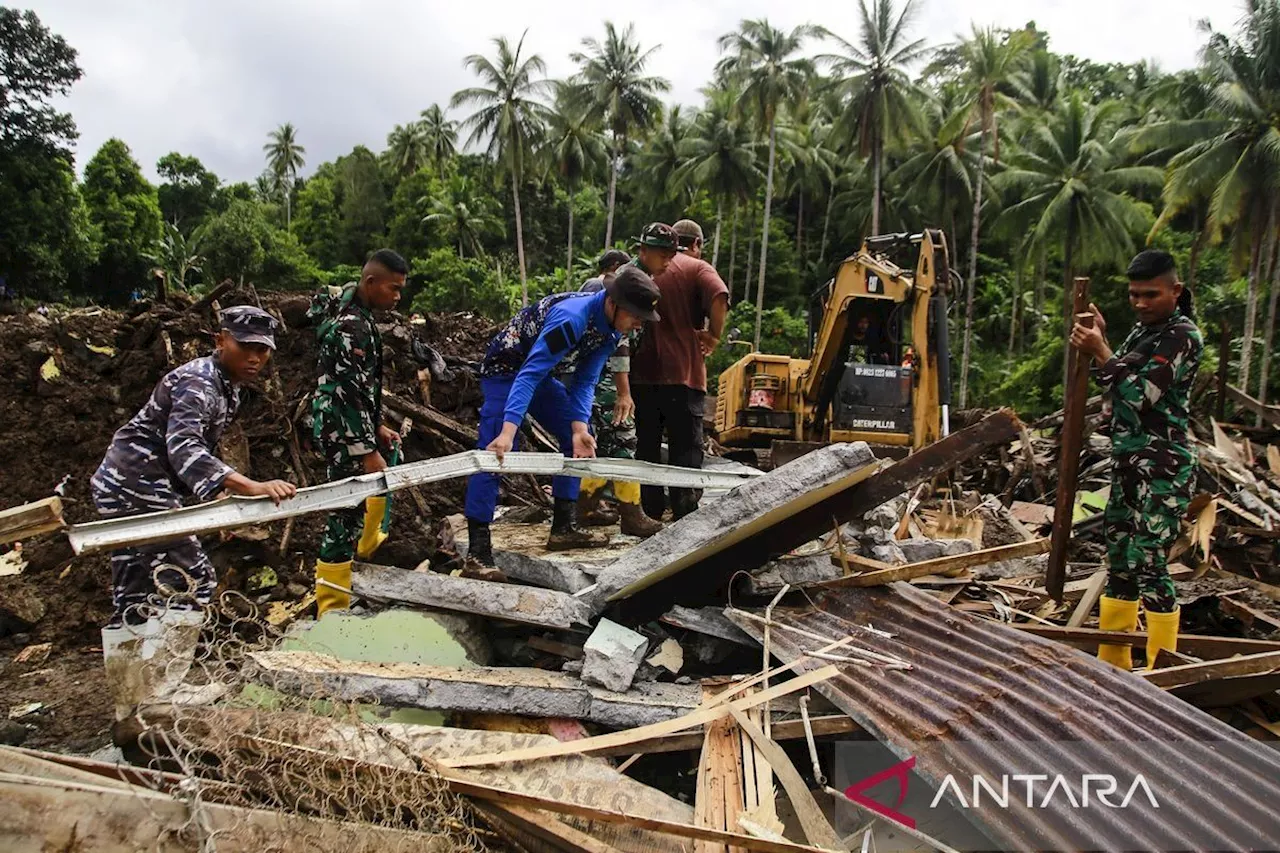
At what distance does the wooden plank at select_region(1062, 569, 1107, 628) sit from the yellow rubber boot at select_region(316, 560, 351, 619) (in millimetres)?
3793

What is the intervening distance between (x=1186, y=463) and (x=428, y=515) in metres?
5.67

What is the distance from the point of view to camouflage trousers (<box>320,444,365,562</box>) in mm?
4051

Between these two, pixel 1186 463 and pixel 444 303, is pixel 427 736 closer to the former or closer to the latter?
pixel 1186 463

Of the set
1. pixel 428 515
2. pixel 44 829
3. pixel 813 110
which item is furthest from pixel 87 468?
pixel 813 110

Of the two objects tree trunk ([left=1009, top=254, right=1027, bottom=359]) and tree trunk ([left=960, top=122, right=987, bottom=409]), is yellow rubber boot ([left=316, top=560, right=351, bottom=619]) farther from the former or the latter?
tree trunk ([left=1009, top=254, right=1027, bottom=359])

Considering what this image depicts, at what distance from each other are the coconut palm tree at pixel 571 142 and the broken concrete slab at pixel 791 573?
1289 inches

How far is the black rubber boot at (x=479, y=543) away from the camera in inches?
174

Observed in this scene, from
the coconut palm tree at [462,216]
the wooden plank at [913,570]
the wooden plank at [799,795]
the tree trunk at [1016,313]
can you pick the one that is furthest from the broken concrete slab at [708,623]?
the coconut palm tree at [462,216]

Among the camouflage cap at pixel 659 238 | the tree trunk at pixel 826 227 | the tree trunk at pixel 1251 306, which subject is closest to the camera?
the camouflage cap at pixel 659 238

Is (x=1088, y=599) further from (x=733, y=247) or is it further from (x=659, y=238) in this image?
(x=733, y=247)

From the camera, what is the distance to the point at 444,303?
103 feet

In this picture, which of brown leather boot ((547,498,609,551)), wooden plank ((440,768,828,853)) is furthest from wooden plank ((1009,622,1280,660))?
brown leather boot ((547,498,609,551))

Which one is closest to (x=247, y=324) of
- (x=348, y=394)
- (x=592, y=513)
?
(x=348, y=394)

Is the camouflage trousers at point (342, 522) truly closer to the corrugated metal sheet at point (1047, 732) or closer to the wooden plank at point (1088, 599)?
the corrugated metal sheet at point (1047, 732)
